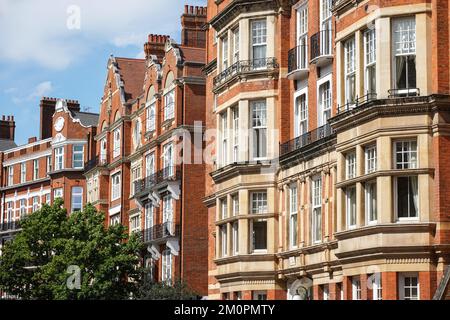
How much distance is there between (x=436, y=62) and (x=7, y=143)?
3189 inches

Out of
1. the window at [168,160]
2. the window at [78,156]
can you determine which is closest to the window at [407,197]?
the window at [168,160]

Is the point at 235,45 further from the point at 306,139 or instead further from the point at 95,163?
the point at 95,163

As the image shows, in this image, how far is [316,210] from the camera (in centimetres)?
3534

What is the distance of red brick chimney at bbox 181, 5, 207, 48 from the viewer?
210ft

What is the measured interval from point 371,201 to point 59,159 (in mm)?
56345

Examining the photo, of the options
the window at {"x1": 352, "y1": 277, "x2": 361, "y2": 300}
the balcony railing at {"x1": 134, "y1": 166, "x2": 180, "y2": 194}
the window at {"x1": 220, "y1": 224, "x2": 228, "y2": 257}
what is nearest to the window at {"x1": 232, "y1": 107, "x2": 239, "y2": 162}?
the window at {"x1": 220, "y1": 224, "x2": 228, "y2": 257}

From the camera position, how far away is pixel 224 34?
138ft

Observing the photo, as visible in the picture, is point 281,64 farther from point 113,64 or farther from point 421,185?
point 113,64

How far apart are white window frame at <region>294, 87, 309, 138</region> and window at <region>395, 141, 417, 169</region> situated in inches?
335

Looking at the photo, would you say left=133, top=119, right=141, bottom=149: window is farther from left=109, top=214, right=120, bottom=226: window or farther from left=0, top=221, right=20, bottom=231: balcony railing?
left=0, top=221, right=20, bottom=231: balcony railing

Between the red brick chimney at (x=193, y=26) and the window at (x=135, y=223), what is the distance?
1111cm

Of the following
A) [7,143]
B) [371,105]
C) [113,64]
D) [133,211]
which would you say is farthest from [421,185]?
[7,143]

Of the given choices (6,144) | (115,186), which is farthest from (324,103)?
(6,144)
